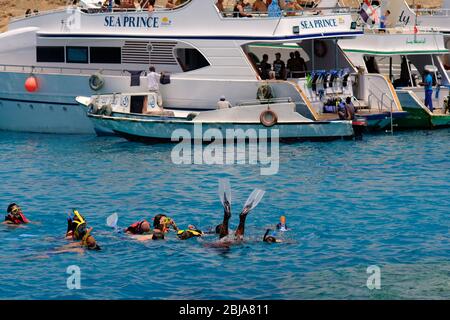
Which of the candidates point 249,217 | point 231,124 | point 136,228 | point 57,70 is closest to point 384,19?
point 231,124

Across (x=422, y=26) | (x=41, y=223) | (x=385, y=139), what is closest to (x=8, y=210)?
(x=41, y=223)

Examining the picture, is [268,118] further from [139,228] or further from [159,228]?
[139,228]

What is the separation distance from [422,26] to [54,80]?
15293 mm

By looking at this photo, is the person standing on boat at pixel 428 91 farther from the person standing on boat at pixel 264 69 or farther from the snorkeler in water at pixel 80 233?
the snorkeler in water at pixel 80 233

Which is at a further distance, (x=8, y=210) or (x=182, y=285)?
(x=8, y=210)

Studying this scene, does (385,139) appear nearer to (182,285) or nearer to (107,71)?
(107,71)

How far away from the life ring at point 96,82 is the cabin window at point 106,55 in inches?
49.9

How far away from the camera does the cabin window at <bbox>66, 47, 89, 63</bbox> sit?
36719mm

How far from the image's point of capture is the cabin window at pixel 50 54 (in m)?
37.2

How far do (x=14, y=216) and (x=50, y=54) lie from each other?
50.3ft

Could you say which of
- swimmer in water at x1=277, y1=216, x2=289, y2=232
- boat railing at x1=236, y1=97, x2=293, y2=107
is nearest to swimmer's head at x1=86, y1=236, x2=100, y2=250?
swimmer in water at x1=277, y1=216, x2=289, y2=232

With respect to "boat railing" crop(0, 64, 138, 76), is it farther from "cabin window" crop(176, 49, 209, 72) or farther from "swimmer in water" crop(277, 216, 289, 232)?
"swimmer in water" crop(277, 216, 289, 232)

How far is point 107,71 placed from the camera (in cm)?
3625

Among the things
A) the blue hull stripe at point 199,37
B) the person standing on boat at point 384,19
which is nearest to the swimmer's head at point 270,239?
the blue hull stripe at point 199,37
